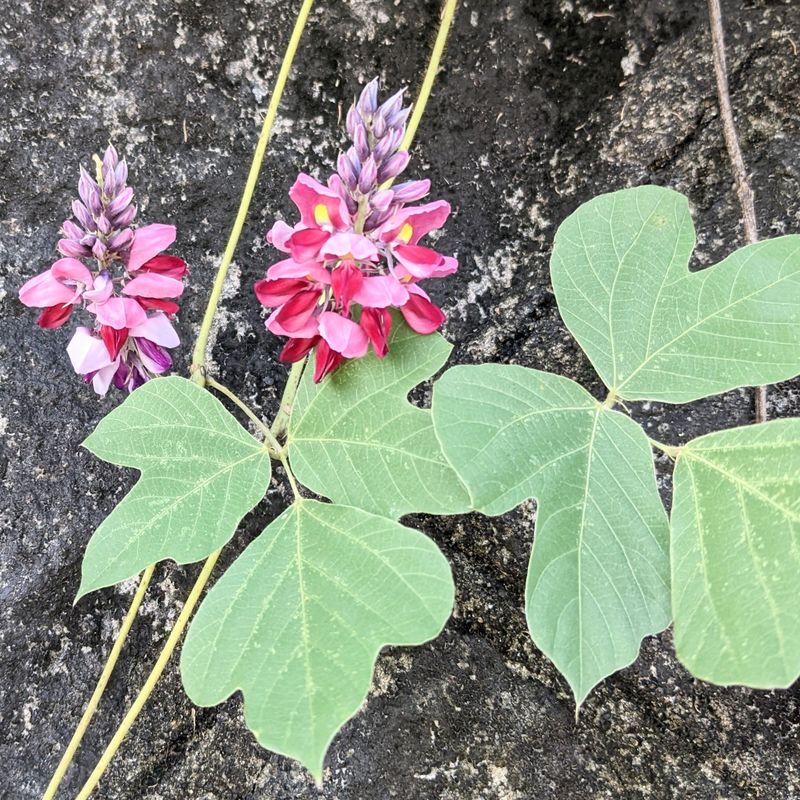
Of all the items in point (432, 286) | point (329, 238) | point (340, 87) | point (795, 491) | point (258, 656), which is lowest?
point (258, 656)

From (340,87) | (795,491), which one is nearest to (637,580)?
(795,491)

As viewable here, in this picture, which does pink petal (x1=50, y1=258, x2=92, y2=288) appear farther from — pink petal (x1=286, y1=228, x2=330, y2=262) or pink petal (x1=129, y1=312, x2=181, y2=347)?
pink petal (x1=286, y1=228, x2=330, y2=262)

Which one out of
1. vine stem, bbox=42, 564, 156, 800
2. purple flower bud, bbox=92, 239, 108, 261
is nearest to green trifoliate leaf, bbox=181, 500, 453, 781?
vine stem, bbox=42, 564, 156, 800

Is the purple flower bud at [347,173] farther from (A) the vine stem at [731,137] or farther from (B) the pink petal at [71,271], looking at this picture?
(A) the vine stem at [731,137]

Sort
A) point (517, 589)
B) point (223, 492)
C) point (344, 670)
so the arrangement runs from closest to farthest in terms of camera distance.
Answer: point (344, 670), point (223, 492), point (517, 589)

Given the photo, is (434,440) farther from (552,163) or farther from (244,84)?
(244,84)

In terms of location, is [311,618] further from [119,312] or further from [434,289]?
[434,289]
